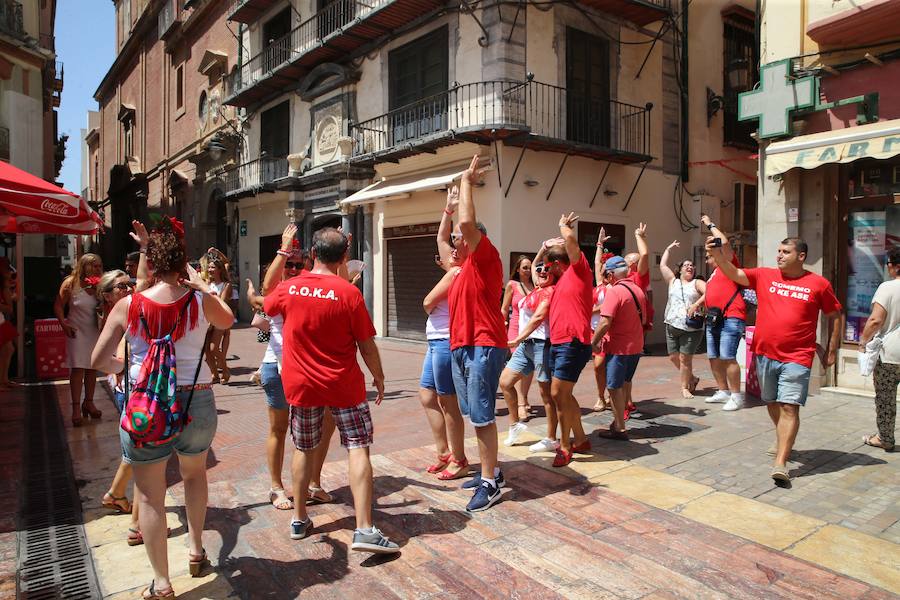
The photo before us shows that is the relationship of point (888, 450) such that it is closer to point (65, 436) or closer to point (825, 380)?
point (825, 380)

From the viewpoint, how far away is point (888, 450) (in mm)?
5234

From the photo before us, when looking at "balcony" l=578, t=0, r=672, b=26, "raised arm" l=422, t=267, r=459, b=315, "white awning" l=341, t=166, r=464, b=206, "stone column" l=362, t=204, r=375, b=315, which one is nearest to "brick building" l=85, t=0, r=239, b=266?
"stone column" l=362, t=204, r=375, b=315

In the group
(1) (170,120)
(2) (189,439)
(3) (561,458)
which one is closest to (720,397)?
(3) (561,458)

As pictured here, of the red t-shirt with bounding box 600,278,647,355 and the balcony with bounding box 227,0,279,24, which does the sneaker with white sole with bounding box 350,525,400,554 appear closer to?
the red t-shirt with bounding box 600,278,647,355

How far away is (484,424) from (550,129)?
1016cm

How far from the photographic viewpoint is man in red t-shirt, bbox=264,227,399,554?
11.0 feet

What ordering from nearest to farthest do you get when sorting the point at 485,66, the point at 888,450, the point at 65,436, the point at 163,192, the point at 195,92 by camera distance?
1. the point at 888,450
2. the point at 65,436
3. the point at 485,66
4. the point at 195,92
5. the point at 163,192

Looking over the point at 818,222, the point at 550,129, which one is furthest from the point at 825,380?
the point at 550,129

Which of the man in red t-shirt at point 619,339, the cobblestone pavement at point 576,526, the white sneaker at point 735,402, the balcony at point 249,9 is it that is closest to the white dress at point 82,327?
the cobblestone pavement at point 576,526

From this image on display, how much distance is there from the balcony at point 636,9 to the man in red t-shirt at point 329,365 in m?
12.2

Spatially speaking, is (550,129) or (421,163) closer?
(550,129)

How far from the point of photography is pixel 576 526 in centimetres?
373

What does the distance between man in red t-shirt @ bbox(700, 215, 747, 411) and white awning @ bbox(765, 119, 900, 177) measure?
144cm

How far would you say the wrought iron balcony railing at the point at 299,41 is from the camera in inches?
614
